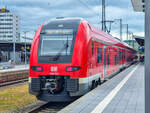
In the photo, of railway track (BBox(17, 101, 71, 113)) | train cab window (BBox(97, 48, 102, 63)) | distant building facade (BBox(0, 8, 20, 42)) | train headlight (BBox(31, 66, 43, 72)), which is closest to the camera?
railway track (BBox(17, 101, 71, 113))

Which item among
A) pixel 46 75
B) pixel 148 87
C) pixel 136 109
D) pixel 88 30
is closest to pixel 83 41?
pixel 88 30

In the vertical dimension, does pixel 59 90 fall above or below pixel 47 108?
above

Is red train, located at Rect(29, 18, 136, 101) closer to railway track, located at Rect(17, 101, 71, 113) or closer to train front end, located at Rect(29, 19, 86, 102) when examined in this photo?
train front end, located at Rect(29, 19, 86, 102)

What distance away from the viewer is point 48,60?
33.2ft

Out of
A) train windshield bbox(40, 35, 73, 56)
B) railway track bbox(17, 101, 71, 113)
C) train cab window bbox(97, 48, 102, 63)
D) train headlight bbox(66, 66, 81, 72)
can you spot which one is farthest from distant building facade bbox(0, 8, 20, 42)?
train headlight bbox(66, 66, 81, 72)

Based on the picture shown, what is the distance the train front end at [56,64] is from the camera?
970 centimetres

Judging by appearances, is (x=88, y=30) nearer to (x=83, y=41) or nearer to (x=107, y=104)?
(x=83, y=41)

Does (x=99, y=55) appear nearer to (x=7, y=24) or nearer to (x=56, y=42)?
(x=56, y=42)

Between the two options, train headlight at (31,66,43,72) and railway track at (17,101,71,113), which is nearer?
railway track at (17,101,71,113)

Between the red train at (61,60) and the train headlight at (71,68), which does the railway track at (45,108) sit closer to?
the red train at (61,60)

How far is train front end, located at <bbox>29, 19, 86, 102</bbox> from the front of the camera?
970 cm

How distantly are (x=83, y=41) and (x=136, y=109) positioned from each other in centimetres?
369

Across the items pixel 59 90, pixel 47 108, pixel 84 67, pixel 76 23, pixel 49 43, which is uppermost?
pixel 76 23

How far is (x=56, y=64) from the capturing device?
995 cm
